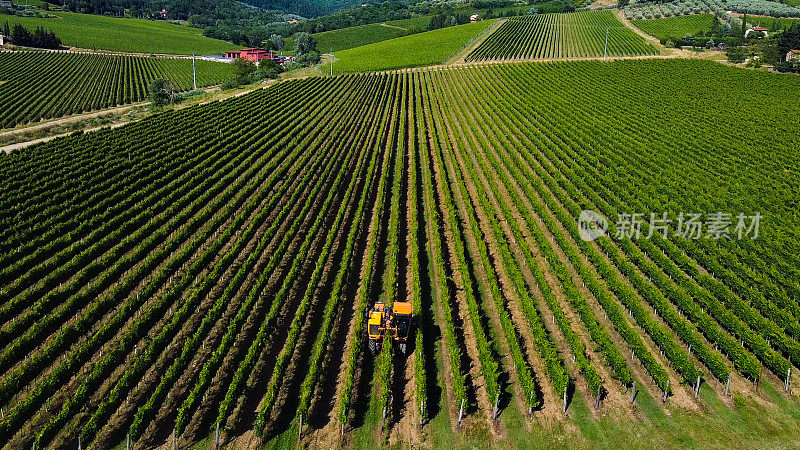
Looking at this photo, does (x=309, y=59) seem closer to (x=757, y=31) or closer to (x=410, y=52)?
(x=410, y=52)

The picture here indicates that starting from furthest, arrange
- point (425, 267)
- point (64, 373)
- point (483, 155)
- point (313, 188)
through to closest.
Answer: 1. point (483, 155)
2. point (313, 188)
3. point (425, 267)
4. point (64, 373)

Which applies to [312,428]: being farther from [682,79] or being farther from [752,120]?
[682,79]

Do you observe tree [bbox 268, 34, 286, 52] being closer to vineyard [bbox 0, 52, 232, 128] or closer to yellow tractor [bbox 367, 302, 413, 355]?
vineyard [bbox 0, 52, 232, 128]

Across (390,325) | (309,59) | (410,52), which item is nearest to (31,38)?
(309,59)

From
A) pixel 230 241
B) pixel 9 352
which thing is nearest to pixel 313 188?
pixel 230 241

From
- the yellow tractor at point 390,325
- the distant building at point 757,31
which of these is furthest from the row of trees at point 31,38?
the distant building at point 757,31

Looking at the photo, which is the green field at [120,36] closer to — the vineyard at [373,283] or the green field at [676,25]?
the green field at [676,25]
